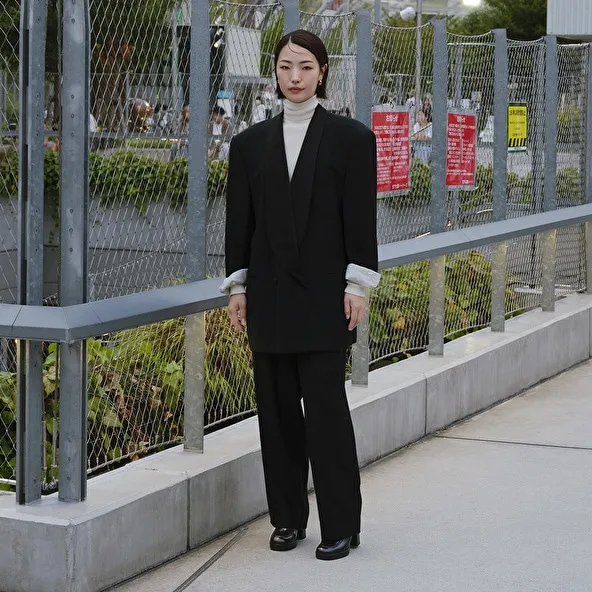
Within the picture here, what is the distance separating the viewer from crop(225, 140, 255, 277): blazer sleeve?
4945mm

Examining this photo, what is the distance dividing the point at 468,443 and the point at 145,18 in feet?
10.4

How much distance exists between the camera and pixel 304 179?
482 centimetres

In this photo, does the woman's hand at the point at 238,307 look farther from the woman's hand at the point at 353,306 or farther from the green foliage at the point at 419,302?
the green foliage at the point at 419,302

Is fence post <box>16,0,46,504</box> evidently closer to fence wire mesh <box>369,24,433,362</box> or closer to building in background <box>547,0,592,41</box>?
fence wire mesh <box>369,24,433,362</box>

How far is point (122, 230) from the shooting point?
4.97m

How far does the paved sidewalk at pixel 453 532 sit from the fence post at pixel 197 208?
528 millimetres

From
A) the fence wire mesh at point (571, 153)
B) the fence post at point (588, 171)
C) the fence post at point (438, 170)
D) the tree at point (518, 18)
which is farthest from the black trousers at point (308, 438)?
the tree at point (518, 18)

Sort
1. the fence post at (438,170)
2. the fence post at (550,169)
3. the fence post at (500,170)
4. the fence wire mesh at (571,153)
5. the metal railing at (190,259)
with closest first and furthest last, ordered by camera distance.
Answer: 1. the metal railing at (190,259)
2. the fence post at (438,170)
3. the fence post at (500,170)
4. the fence post at (550,169)
5. the fence wire mesh at (571,153)

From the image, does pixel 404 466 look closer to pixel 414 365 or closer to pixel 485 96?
pixel 414 365

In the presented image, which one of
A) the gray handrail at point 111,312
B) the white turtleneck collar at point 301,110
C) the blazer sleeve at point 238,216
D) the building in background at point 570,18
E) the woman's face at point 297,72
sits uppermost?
the building in background at point 570,18

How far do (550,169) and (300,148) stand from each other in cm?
479

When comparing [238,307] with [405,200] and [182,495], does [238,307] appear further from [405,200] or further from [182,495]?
[405,200]

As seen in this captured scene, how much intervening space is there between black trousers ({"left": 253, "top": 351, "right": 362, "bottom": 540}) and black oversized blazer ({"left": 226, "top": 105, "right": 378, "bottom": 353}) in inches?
5.2

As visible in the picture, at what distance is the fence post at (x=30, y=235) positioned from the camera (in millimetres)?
4430
